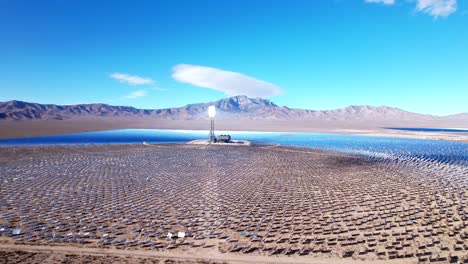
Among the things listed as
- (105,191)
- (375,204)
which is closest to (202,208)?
(105,191)

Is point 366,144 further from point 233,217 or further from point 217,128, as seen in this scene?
point 217,128

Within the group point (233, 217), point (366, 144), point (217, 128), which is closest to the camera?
point (233, 217)

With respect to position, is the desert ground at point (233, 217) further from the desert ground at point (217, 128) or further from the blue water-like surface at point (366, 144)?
the desert ground at point (217, 128)

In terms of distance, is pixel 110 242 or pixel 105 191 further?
pixel 105 191

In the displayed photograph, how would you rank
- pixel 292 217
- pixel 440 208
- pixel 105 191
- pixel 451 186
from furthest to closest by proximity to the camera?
1. pixel 451 186
2. pixel 105 191
3. pixel 440 208
4. pixel 292 217

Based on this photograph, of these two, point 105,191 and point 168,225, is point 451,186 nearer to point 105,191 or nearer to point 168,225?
point 168,225

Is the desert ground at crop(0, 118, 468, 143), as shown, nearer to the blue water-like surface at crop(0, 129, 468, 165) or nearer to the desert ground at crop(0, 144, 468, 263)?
the blue water-like surface at crop(0, 129, 468, 165)

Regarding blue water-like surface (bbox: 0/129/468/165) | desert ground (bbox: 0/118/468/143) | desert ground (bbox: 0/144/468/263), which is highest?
desert ground (bbox: 0/118/468/143)

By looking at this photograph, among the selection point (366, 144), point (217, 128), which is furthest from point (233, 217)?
point (217, 128)

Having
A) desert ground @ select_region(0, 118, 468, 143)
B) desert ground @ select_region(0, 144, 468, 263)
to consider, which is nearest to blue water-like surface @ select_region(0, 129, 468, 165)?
desert ground @ select_region(0, 118, 468, 143)
